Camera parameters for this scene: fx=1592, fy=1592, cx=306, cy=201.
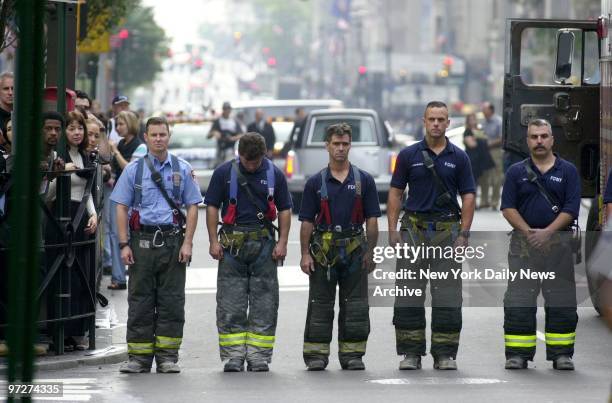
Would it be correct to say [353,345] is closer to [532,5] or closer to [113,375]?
[113,375]

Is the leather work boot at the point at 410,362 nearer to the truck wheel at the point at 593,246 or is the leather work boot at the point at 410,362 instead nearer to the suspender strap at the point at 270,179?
the suspender strap at the point at 270,179

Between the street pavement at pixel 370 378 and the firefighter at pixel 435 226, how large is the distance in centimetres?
21

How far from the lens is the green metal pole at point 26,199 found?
17.0 feet

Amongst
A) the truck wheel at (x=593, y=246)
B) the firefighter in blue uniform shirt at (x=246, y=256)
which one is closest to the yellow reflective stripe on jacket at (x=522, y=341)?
the truck wheel at (x=593, y=246)

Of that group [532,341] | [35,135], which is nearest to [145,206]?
→ [532,341]

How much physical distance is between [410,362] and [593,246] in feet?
7.89

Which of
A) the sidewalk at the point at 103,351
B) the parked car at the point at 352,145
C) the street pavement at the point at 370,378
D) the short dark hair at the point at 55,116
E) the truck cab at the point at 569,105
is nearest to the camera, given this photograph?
the street pavement at the point at 370,378

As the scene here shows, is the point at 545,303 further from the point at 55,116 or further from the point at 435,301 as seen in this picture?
the point at 55,116

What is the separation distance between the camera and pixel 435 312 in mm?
11055

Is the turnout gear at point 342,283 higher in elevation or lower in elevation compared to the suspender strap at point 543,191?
lower

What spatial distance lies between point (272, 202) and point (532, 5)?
223 ft

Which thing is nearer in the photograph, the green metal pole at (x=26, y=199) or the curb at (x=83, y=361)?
the green metal pole at (x=26, y=199)

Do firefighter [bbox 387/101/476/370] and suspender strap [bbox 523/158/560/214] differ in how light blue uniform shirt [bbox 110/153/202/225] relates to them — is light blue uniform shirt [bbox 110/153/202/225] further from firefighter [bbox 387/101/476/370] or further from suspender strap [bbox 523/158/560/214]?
suspender strap [bbox 523/158/560/214]

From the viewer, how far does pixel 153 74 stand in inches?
2384
